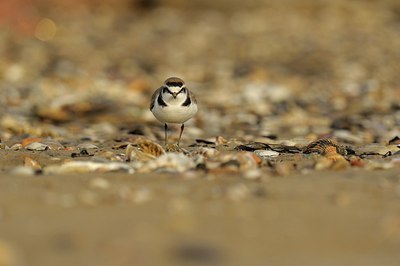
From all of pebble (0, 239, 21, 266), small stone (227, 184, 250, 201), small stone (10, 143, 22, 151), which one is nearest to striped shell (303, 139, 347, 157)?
small stone (227, 184, 250, 201)

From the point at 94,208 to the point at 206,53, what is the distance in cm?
1210

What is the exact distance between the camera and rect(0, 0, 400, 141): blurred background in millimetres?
9836

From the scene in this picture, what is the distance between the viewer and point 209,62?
49.3 ft

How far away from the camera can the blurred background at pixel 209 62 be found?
32.3ft

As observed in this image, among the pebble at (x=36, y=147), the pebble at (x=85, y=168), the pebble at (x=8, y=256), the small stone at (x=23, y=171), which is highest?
the pebble at (x=36, y=147)

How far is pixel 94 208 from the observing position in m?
4.16

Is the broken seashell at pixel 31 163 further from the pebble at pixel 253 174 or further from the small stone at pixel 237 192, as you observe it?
the small stone at pixel 237 192

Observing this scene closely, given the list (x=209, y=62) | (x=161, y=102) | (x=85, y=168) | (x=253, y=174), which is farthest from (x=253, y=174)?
(x=209, y=62)

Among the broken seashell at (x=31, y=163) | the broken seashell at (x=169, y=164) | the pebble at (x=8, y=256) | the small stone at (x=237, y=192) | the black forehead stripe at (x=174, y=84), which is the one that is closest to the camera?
the pebble at (x=8, y=256)

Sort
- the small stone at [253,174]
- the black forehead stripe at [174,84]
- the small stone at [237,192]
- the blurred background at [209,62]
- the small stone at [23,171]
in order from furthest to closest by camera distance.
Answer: the blurred background at [209,62]
the black forehead stripe at [174,84]
the small stone at [23,171]
the small stone at [253,174]
the small stone at [237,192]

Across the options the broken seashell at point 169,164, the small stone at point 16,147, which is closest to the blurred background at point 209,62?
the small stone at point 16,147

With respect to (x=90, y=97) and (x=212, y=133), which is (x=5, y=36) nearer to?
(x=90, y=97)

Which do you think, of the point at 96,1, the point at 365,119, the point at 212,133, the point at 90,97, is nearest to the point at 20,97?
the point at 90,97

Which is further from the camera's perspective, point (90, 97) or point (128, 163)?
point (90, 97)
